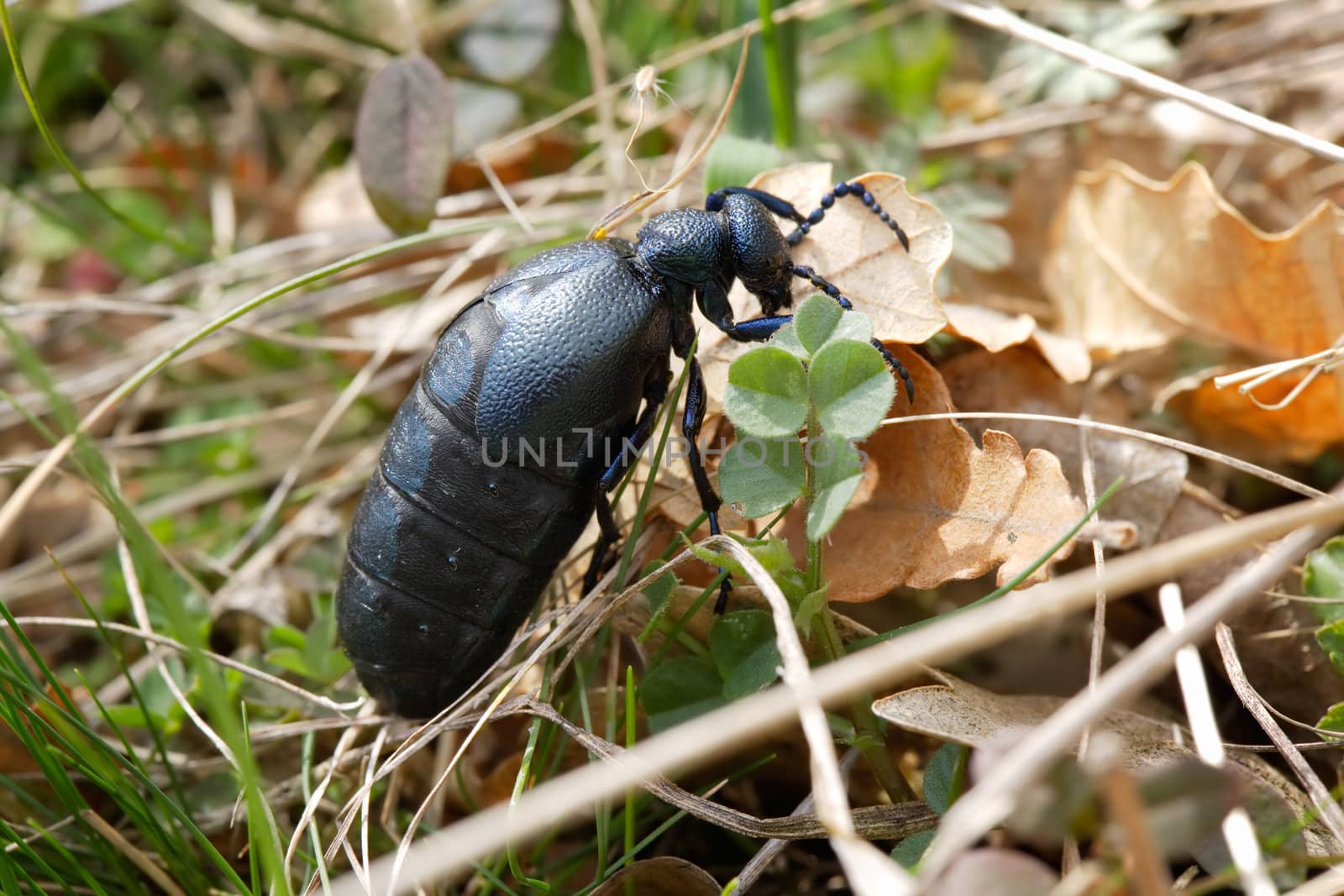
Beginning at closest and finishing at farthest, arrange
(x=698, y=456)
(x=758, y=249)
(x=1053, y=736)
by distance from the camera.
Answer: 1. (x=1053, y=736)
2. (x=698, y=456)
3. (x=758, y=249)

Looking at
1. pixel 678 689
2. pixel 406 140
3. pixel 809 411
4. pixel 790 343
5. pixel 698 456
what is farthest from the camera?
pixel 406 140

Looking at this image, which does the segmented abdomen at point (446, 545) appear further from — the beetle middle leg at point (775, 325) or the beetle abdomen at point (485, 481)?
the beetle middle leg at point (775, 325)

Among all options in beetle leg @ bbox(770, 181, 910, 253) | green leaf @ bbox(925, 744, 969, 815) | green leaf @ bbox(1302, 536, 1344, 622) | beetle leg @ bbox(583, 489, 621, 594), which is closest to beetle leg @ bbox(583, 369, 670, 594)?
beetle leg @ bbox(583, 489, 621, 594)

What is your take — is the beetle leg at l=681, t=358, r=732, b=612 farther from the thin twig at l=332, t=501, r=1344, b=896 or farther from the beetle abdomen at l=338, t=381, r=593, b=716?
the thin twig at l=332, t=501, r=1344, b=896

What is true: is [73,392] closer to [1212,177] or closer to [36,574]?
[36,574]

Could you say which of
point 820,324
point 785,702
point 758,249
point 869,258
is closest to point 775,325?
point 758,249

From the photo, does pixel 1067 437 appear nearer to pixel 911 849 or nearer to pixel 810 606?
pixel 810 606

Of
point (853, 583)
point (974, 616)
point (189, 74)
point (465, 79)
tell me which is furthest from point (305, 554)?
point (189, 74)
